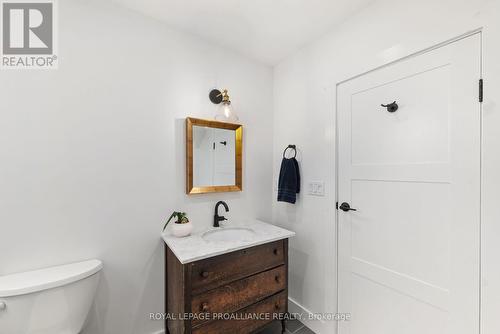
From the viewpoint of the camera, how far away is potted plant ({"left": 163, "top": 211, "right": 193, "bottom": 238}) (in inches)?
59.0

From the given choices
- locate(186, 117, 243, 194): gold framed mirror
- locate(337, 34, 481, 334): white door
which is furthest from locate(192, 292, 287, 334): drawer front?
locate(186, 117, 243, 194): gold framed mirror

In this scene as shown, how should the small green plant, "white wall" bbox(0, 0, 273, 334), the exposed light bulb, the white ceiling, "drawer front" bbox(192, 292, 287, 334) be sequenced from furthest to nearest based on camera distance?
the exposed light bulb → the small green plant → the white ceiling → "drawer front" bbox(192, 292, 287, 334) → "white wall" bbox(0, 0, 273, 334)

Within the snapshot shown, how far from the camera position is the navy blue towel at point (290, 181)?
1.88 metres

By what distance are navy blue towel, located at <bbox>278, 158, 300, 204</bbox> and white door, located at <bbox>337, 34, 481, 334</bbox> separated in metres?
0.39

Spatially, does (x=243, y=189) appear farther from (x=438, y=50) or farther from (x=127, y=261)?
(x=438, y=50)

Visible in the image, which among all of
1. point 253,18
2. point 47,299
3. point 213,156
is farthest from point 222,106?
point 47,299

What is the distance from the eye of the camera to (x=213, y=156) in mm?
1825

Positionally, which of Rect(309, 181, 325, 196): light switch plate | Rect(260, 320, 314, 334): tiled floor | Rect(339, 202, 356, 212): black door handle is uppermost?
Rect(309, 181, 325, 196): light switch plate

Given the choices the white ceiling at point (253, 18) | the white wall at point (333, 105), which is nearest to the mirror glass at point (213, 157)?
the white wall at point (333, 105)

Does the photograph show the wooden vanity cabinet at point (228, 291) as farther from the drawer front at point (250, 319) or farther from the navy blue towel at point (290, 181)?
the navy blue towel at point (290, 181)

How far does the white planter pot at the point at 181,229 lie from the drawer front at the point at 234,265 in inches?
12.8

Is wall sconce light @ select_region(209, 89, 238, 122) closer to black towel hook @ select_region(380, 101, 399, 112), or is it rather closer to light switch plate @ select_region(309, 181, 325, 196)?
light switch plate @ select_region(309, 181, 325, 196)

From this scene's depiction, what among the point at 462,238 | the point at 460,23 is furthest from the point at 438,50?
the point at 462,238

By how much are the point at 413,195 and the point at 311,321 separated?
1.30 m
